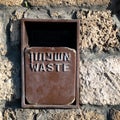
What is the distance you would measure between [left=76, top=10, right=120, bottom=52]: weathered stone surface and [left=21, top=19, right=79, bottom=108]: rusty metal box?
0.03 metres

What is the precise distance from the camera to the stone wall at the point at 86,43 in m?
1.30

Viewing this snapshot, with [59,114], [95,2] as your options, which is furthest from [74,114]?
[95,2]

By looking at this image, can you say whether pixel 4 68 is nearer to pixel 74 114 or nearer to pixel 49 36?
pixel 49 36

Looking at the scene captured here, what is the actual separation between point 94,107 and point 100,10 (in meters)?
0.35

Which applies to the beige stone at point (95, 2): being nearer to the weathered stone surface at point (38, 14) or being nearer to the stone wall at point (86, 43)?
the stone wall at point (86, 43)

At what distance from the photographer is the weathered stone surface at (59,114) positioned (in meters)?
1.34

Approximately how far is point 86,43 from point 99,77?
13 cm

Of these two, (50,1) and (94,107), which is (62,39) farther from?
(94,107)

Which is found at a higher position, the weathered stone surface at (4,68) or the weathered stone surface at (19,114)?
the weathered stone surface at (4,68)

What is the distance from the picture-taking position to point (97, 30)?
130cm

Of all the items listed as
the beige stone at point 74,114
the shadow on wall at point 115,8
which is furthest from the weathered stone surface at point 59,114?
the shadow on wall at point 115,8

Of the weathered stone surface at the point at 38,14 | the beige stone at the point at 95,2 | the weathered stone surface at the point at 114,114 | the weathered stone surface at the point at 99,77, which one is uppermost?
the beige stone at the point at 95,2

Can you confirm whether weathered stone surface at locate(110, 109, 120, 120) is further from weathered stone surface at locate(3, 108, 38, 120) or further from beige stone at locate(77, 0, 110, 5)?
→ beige stone at locate(77, 0, 110, 5)

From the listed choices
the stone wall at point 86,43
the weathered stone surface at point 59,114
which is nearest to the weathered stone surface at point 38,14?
the stone wall at point 86,43
